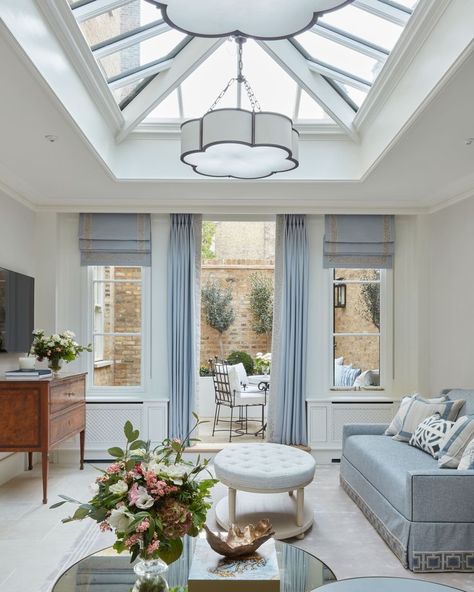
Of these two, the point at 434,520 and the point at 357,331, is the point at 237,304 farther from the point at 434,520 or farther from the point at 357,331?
the point at 434,520

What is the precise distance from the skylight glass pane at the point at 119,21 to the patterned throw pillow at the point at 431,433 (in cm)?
345

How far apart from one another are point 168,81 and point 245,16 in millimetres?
2034

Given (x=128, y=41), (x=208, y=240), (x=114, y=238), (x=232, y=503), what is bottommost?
(x=232, y=503)

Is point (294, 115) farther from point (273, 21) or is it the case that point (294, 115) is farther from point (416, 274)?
point (273, 21)

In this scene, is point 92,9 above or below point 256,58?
below

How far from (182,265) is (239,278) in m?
4.17

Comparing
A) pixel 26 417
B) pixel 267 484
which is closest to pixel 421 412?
pixel 267 484

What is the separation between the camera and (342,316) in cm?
629

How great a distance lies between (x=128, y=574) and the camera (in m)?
2.45

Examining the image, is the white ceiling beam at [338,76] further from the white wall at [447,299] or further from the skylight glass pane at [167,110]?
the white wall at [447,299]

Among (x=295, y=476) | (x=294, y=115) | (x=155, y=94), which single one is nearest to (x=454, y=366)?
(x=295, y=476)

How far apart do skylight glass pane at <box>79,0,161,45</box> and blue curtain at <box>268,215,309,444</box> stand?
2.72 metres

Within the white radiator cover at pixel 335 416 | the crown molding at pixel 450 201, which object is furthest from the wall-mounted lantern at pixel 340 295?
the crown molding at pixel 450 201

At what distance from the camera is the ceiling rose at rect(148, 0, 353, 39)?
244 cm
